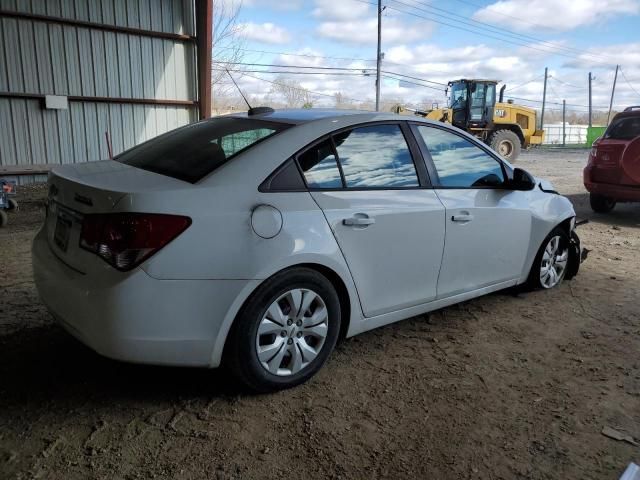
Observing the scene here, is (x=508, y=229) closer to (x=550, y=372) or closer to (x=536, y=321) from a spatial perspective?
(x=536, y=321)

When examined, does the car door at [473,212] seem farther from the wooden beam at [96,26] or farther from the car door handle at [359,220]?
the wooden beam at [96,26]

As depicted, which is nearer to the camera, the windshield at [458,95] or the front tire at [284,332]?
the front tire at [284,332]

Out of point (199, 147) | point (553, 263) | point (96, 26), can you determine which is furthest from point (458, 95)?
point (199, 147)

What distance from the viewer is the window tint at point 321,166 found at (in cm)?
286

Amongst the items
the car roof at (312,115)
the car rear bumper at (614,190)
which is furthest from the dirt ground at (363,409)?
the car rear bumper at (614,190)

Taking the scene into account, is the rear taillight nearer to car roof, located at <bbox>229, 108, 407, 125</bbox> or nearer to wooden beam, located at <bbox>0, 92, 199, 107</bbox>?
car roof, located at <bbox>229, 108, 407, 125</bbox>

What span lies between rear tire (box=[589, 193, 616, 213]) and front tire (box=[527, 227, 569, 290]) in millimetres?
4762

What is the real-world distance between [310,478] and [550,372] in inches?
68.2

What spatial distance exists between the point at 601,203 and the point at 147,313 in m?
8.59

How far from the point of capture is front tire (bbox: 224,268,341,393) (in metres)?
2.60

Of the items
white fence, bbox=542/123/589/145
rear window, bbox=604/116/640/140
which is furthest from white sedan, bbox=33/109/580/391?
white fence, bbox=542/123/589/145

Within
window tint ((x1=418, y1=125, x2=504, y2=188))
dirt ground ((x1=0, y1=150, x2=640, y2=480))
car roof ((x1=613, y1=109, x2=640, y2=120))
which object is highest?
car roof ((x1=613, y1=109, x2=640, y2=120))

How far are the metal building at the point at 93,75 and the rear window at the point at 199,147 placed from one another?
807 centimetres

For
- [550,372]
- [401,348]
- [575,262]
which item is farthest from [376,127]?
[575,262]
